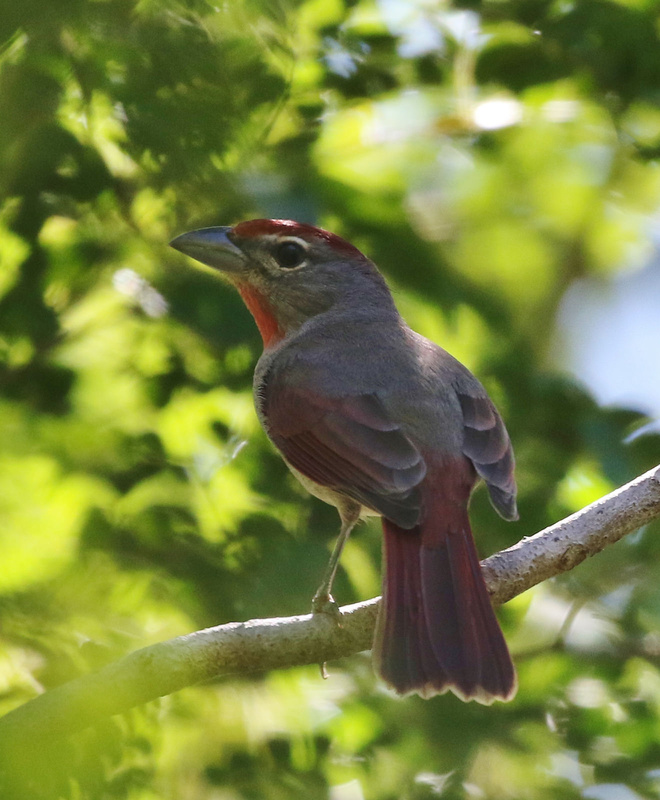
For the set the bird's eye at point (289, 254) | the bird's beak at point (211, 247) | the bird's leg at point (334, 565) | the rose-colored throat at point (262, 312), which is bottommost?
the bird's leg at point (334, 565)

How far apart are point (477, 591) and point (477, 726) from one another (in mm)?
790

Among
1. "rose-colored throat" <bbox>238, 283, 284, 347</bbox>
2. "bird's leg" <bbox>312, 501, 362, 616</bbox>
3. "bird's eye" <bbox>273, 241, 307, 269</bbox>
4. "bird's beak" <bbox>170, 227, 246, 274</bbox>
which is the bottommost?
"bird's leg" <bbox>312, 501, 362, 616</bbox>

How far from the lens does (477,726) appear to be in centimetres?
382

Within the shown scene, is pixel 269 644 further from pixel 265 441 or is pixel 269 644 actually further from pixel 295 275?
pixel 295 275

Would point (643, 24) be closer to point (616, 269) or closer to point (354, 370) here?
point (354, 370)

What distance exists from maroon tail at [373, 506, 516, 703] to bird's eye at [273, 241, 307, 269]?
5.32ft

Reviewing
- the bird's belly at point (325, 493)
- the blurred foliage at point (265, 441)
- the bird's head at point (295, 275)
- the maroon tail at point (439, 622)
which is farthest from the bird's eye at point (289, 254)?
the maroon tail at point (439, 622)

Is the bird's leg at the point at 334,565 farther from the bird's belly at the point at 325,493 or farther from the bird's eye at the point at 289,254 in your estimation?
the bird's eye at the point at 289,254

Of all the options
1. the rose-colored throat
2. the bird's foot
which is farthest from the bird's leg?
the rose-colored throat

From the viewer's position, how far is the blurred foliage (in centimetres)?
369

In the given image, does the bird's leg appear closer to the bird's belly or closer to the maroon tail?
the bird's belly

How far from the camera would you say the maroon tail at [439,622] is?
3.15 m

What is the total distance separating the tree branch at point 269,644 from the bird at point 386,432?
0.15m

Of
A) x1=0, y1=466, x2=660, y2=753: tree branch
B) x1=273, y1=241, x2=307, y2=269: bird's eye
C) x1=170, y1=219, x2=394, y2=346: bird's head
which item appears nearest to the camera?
x1=0, y1=466, x2=660, y2=753: tree branch
